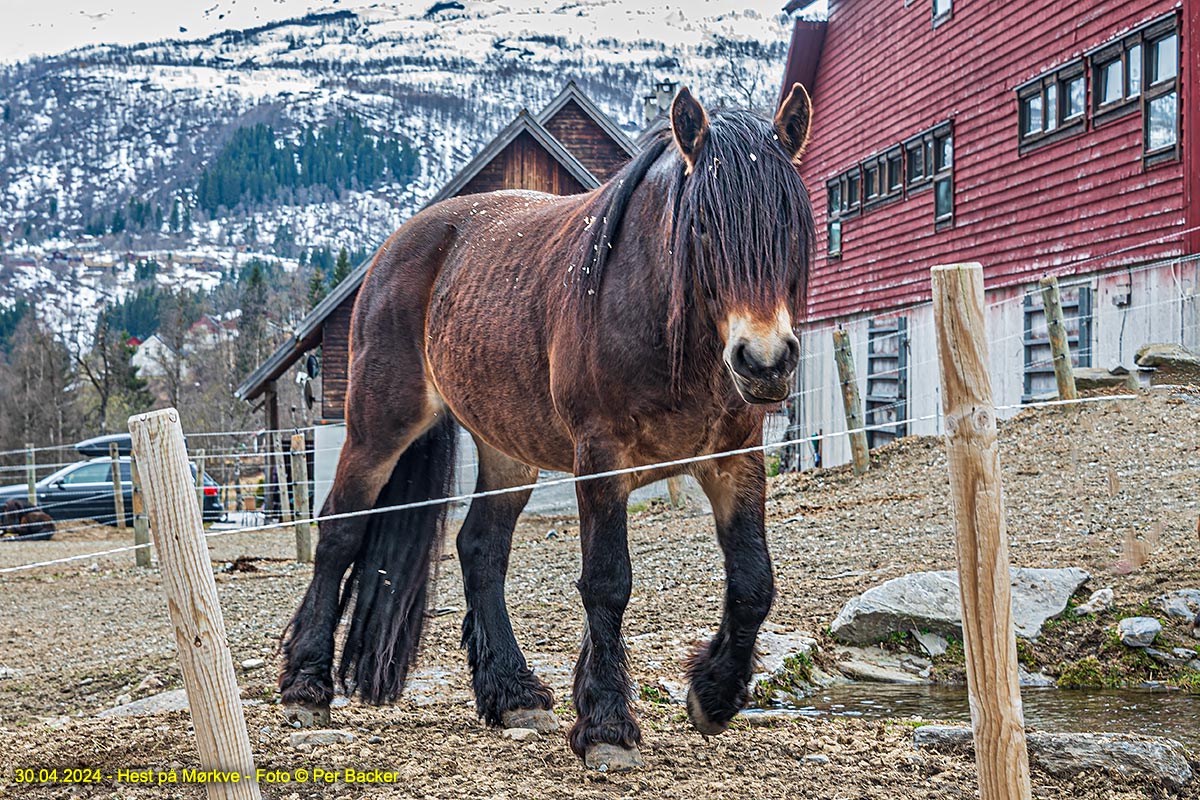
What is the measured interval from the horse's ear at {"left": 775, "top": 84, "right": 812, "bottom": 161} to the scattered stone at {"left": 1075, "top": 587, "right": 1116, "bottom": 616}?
140 inches

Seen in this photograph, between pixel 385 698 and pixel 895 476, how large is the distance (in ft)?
26.8

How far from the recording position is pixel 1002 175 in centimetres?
1609

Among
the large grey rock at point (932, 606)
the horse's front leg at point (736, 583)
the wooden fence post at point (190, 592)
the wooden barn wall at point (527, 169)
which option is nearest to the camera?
the wooden fence post at point (190, 592)

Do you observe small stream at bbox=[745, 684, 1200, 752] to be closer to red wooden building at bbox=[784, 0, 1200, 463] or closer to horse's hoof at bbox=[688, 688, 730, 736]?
horse's hoof at bbox=[688, 688, 730, 736]

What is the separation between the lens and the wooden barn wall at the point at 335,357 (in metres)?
22.6

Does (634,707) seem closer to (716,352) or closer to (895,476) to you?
(716,352)

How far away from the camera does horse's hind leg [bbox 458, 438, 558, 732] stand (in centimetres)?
461

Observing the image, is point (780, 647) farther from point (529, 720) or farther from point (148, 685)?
point (148, 685)

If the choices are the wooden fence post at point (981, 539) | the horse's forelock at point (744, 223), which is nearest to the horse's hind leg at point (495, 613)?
the horse's forelock at point (744, 223)

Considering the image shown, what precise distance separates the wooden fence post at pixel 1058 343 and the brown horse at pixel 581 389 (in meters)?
7.57

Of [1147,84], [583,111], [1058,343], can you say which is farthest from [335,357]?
[1147,84]

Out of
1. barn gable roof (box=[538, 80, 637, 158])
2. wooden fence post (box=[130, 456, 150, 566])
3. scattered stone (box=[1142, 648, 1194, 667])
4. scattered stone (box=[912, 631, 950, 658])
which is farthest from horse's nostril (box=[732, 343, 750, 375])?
barn gable roof (box=[538, 80, 637, 158])

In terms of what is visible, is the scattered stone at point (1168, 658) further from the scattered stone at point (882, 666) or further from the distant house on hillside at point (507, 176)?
the distant house on hillside at point (507, 176)

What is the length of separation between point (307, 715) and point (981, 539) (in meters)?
3.16
